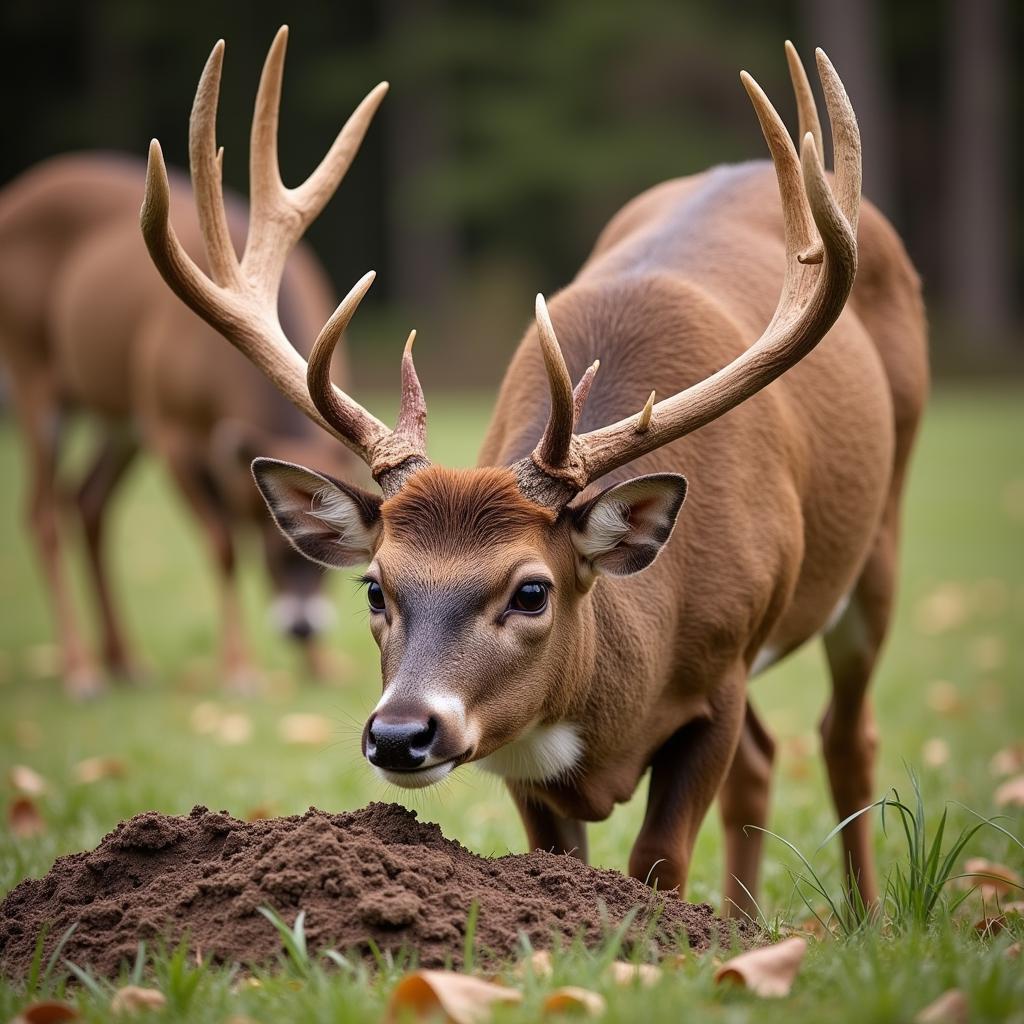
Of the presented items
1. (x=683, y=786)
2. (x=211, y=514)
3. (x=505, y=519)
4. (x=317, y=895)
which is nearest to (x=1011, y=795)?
(x=683, y=786)

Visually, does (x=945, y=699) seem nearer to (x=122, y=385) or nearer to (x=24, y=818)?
(x=24, y=818)

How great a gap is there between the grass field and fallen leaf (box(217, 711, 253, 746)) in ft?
0.08

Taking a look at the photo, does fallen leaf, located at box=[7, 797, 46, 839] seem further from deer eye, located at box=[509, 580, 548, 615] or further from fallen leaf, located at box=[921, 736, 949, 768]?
fallen leaf, located at box=[921, 736, 949, 768]

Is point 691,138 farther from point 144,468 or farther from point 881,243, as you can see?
point 881,243

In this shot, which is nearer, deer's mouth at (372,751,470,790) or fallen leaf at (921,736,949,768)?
deer's mouth at (372,751,470,790)

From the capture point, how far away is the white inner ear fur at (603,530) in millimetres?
3660

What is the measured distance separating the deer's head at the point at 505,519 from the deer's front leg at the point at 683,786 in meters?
0.29

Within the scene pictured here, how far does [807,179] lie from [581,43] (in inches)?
1381

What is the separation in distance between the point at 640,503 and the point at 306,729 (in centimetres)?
408

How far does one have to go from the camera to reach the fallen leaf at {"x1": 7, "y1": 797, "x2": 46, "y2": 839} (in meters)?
5.25

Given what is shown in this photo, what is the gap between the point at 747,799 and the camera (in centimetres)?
493

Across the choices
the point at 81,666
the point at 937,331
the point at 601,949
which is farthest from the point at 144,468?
the point at 601,949

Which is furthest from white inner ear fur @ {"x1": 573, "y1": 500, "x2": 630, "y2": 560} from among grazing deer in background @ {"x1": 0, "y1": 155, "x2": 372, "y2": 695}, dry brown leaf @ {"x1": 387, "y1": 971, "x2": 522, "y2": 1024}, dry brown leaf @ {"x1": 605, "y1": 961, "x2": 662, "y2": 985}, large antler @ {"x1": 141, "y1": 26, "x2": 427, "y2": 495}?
grazing deer in background @ {"x1": 0, "y1": 155, "x2": 372, "y2": 695}

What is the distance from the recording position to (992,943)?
3270mm
